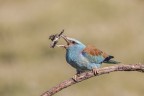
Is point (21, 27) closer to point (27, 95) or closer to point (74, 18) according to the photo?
point (74, 18)

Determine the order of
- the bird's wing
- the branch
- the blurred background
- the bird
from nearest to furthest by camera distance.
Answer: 1. the branch
2. the bird
3. the bird's wing
4. the blurred background

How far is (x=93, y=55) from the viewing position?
16.0 ft

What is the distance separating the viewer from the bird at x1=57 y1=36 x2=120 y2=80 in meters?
4.43

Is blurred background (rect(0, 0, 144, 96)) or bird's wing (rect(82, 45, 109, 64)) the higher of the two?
bird's wing (rect(82, 45, 109, 64))

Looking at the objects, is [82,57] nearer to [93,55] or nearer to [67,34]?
[93,55]

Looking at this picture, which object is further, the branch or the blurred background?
the blurred background

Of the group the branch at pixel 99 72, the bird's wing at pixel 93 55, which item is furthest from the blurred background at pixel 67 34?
the branch at pixel 99 72

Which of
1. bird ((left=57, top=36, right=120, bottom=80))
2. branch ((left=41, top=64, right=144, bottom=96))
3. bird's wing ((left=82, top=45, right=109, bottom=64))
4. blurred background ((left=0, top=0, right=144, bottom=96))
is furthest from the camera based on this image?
blurred background ((left=0, top=0, right=144, bottom=96))

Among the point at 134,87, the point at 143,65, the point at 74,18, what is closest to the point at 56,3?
the point at 74,18

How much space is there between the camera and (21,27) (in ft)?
45.6

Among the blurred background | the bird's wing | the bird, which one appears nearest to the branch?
the bird

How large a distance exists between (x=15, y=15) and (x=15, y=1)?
1.02 metres

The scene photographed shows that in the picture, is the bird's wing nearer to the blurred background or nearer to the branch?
the branch

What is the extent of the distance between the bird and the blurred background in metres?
5.19
